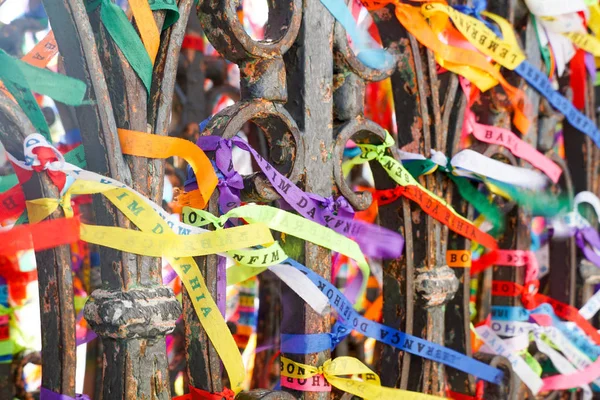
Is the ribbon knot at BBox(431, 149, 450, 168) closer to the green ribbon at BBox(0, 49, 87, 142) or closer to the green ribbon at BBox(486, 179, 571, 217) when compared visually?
the green ribbon at BBox(486, 179, 571, 217)

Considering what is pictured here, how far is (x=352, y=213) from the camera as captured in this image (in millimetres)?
686

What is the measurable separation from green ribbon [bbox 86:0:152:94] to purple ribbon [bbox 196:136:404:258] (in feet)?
0.29

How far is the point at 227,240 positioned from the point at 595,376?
71 cm

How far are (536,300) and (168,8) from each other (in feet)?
2.27

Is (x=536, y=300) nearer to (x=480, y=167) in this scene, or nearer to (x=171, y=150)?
(x=480, y=167)

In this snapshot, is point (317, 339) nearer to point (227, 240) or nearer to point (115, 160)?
point (227, 240)

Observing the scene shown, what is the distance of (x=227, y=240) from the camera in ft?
1.77

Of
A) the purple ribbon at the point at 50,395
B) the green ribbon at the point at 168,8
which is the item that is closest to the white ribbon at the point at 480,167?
the green ribbon at the point at 168,8

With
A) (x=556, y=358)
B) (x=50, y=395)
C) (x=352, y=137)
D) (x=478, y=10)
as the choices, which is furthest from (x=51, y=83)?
(x=556, y=358)

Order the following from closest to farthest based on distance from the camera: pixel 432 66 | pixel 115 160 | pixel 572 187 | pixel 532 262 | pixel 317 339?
pixel 115 160 → pixel 317 339 → pixel 432 66 → pixel 532 262 → pixel 572 187

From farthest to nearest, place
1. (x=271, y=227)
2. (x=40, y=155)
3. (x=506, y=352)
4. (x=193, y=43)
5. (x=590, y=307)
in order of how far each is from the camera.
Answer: (x=193, y=43)
(x=590, y=307)
(x=506, y=352)
(x=271, y=227)
(x=40, y=155)

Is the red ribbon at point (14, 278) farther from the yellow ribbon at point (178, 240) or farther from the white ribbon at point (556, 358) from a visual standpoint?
the white ribbon at point (556, 358)

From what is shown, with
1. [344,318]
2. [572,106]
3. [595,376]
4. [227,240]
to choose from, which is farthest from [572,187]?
[227,240]

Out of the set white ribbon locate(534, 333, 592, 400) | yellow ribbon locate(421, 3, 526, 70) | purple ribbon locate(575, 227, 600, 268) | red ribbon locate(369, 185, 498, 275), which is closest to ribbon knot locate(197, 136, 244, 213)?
red ribbon locate(369, 185, 498, 275)
